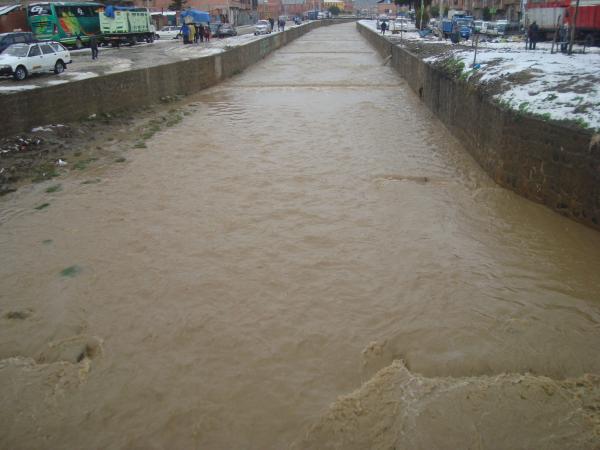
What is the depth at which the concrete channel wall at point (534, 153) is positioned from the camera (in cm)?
876

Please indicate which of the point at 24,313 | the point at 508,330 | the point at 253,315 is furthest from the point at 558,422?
the point at 24,313

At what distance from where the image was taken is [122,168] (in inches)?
512

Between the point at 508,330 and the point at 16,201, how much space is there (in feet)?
31.9

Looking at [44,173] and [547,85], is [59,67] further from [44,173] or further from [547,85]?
[547,85]

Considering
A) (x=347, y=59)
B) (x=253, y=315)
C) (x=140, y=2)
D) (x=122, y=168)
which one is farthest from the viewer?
(x=140, y=2)

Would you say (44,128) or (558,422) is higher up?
(44,128)

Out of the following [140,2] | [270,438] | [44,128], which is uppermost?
[140,2]

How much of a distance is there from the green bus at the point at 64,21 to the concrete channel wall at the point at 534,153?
81.1 feet

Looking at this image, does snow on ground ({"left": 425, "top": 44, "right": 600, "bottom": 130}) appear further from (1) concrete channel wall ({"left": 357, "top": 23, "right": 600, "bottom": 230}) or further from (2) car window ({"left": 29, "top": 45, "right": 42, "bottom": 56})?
(2) car window ({"left": 29, "top": 45, "right": 42, "bottom": 56})

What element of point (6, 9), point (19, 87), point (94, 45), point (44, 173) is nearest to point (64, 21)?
point (6, 9)

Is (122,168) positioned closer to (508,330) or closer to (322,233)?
(322,233)

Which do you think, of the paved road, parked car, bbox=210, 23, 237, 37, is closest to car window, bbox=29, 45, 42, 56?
the paved road

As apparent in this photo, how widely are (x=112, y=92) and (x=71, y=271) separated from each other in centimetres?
1252

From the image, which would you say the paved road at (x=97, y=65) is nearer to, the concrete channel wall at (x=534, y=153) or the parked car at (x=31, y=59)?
the parked car at (x=31, y=59)
